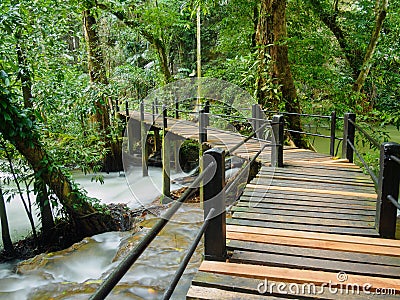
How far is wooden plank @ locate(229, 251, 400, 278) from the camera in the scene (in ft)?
6.68

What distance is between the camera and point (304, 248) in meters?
2.33

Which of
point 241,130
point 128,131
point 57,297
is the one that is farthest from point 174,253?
point 128,131

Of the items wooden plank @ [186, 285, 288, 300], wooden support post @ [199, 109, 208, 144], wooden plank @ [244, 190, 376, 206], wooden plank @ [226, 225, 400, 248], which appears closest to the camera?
wooden plank @ [186, 285, 288, 300]

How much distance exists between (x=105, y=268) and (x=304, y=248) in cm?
382

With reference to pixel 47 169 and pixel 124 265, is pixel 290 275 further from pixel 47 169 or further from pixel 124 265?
pixel 47 169

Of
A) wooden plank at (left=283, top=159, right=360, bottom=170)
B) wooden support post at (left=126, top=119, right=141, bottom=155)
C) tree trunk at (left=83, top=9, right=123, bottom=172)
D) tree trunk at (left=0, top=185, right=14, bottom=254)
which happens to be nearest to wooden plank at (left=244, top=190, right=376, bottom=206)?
wooden plank at (left=283, top=159, right=360, bottom=170)

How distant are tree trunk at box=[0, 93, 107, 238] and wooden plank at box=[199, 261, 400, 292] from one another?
3.68m

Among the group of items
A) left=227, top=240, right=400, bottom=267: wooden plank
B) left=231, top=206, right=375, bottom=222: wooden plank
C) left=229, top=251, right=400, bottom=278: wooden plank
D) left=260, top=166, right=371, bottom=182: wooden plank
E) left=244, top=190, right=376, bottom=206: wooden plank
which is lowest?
left=229, top=251, right=400, bottom=278: wooden plank

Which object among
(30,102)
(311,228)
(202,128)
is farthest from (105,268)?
(311,228)

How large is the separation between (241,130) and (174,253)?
5.45 metres

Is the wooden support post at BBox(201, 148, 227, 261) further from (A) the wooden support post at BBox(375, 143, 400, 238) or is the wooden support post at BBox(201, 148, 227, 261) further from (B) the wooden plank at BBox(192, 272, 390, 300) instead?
(A) the wooden support post at BBox(375, 143, 400, 238)

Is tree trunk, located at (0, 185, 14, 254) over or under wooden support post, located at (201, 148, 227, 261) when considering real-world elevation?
under

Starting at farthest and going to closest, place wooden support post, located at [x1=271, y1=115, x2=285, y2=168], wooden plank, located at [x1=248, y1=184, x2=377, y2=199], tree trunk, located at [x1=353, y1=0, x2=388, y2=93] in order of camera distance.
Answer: tree trunk, located at [x1=353, y1=0, x2=388, y2=93] → wooden support post, located at [x1=271, y1=115, x2=285, y2=168] → wooden plank, located at [x1=248, y1=184, x2=377, y2=199]

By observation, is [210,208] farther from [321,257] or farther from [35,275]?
[35,275]
